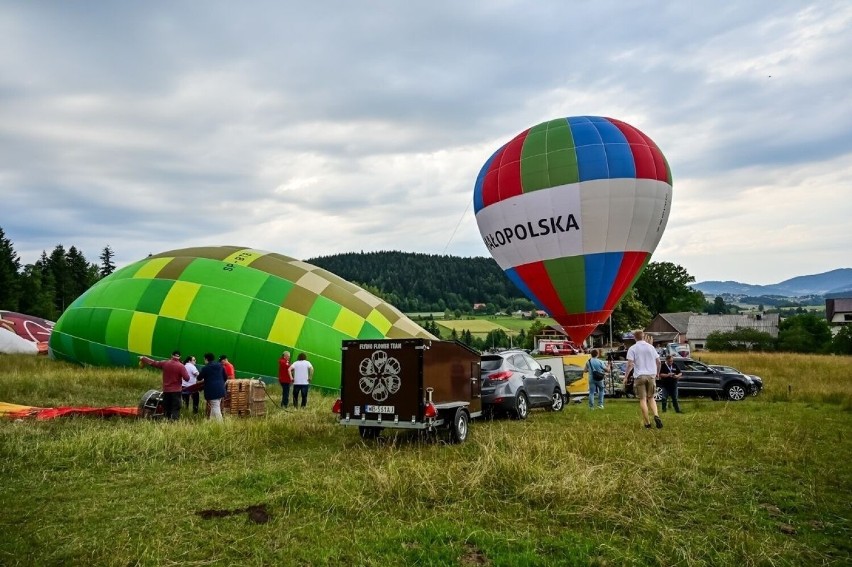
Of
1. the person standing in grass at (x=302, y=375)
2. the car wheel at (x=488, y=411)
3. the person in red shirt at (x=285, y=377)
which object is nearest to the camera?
the car wheel at (x=488, y=411)

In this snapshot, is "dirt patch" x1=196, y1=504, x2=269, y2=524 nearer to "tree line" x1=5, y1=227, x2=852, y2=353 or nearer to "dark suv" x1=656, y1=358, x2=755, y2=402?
"dark suv" x1=656, y1=358, x2=755, y2=402

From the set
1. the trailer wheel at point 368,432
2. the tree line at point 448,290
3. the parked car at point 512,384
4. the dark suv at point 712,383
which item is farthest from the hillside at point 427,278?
the trailer wheel at point 368,432

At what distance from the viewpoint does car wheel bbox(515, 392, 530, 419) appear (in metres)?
13.6

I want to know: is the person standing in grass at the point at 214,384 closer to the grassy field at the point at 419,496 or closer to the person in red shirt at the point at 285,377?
the grassy field at the point at 419,496

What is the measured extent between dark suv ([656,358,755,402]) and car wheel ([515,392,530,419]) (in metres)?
7.74

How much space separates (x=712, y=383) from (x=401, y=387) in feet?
49.6

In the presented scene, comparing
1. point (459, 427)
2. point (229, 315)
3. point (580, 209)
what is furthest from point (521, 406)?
point (580, 209)

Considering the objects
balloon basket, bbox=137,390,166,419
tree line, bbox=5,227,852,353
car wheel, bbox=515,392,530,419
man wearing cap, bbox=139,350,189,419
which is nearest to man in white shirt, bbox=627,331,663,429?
car wheel, bbox=515,392,530,419

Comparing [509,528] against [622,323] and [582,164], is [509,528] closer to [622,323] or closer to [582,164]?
[582,164]

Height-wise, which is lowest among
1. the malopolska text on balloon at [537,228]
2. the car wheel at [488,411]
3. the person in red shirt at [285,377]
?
the car wheel at [488,411]

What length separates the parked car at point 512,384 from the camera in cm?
1330

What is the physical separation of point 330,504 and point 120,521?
80.8 inches

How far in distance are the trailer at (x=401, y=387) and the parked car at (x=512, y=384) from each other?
7.69 ft

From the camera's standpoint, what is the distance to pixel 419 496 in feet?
21.6
